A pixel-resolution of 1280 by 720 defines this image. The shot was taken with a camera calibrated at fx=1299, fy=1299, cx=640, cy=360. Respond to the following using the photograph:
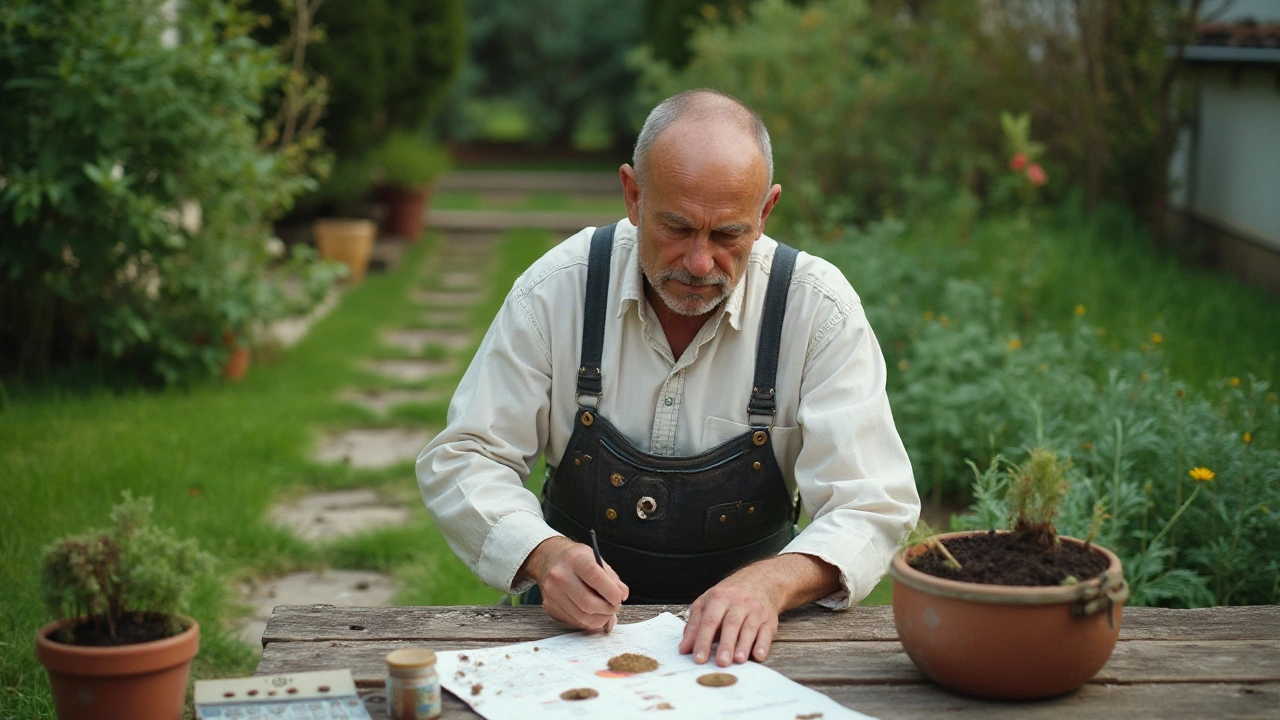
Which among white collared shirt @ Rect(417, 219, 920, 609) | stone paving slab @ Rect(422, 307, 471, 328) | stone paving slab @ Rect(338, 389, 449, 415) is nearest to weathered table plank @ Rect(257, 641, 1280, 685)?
white collared shirt @ Rect(417, 219, 920, 609)

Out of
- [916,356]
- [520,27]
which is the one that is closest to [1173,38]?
[916,356]

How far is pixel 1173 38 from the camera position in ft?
26.3

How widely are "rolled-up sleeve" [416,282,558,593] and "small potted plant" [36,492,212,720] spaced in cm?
75

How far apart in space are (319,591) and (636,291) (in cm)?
198

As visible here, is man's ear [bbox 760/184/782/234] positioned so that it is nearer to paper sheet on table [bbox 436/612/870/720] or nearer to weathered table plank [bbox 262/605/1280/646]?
weathered table plank [bbox 262/605/1280/646]

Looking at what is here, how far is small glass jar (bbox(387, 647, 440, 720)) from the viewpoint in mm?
1753

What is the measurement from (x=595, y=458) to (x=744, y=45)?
730 cm

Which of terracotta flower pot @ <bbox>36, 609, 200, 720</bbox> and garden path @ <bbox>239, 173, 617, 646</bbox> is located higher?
terracotta flower pot @ <bbox>36, 609, 200, 720</bbox>

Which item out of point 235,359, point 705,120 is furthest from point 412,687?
point 235,359

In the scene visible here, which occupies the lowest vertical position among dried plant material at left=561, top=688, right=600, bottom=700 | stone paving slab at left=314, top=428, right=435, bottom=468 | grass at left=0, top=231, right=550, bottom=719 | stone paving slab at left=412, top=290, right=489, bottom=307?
stone paving slab at left=412, top=290, right=489, bottom=307

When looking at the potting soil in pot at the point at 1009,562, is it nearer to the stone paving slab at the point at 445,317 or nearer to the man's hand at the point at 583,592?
the man's hand at the point at 583,592

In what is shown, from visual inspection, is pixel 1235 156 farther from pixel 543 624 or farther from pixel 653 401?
pixel 543 624

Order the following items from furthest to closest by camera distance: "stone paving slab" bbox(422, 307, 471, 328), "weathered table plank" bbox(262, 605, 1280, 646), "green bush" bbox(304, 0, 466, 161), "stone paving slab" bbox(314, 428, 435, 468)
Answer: "green bush" bbox(304, 0, 466, 161)
"stone paving slab" bbox(422, 307, 471, 328)
"stone paving slab" bbox(314, 428, 435, 468)
"weathered table plank" bbox(262, 605, 1280, 646)

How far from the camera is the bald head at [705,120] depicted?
255 cm
